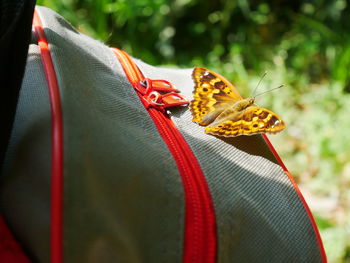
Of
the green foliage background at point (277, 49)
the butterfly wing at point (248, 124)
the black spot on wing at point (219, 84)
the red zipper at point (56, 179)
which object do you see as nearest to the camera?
the red zipper at point (56, 179)

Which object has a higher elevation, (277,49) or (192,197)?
(192,197)

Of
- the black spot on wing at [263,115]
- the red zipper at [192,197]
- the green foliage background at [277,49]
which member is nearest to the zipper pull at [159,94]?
the red zipper at [192,197]

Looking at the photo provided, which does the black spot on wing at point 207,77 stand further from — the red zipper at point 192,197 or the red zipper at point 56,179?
the red zipper at point 56,179

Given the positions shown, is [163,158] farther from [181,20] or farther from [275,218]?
[181,20]

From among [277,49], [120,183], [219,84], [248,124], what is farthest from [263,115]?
[277,49]

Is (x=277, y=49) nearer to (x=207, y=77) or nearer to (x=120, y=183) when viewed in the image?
(x=207, y=77)

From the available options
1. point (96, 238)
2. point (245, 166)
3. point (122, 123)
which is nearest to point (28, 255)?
point (96, 238)

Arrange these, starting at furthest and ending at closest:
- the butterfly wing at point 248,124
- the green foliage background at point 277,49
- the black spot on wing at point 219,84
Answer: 1. the green foliage background at point 277,49
2. the black spot on wing at point 219,84
3. the butterfly wing at point 248,124
